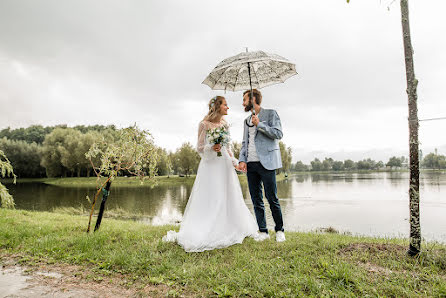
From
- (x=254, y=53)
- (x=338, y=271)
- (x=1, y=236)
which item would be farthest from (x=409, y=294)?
(x=1, y=236)

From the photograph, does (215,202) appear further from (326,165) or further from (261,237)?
(326,165)

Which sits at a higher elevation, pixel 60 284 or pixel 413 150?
pixel 413 150

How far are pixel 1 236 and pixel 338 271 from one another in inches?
250

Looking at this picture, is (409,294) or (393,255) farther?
(393,255)

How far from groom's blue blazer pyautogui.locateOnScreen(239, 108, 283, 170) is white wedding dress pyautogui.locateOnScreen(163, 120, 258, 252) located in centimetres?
67

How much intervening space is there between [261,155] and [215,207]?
50.1 inches

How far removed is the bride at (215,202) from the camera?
427cm

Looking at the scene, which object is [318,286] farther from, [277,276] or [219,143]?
[219,143]

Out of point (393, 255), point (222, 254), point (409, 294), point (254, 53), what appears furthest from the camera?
point (254, 53)

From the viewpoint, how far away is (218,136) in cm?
439

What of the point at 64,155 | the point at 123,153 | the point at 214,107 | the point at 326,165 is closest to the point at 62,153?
the point at 64,155

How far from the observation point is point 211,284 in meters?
2.82

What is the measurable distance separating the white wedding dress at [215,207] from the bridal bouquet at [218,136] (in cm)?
19

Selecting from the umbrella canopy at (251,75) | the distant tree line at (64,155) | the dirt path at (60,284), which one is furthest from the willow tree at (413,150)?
the distant tree line at (64,155)
